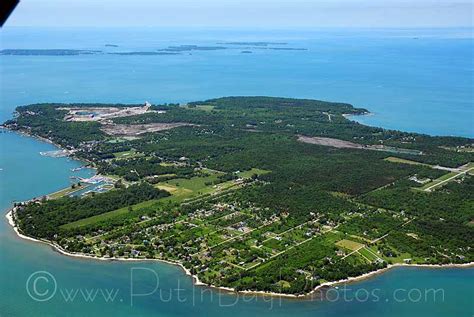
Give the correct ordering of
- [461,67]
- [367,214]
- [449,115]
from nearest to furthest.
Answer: [367,214] < [449,115] < [461,67]

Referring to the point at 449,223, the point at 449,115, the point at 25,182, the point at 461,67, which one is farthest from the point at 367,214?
the point at 461,67

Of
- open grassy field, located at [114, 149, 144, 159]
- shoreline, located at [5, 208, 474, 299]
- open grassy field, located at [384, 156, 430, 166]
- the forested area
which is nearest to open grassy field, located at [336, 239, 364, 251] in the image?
shoreline, located at [5, 208, 474, 299]

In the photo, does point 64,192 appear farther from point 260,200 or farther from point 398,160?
point 398,160

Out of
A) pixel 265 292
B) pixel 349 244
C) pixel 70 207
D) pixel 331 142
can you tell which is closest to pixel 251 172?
pixel 331 142

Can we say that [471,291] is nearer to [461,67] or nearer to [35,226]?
[35,226]

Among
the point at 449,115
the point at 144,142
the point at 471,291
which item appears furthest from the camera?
the point at 449,115

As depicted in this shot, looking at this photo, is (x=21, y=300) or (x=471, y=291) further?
(x=471, y=291)

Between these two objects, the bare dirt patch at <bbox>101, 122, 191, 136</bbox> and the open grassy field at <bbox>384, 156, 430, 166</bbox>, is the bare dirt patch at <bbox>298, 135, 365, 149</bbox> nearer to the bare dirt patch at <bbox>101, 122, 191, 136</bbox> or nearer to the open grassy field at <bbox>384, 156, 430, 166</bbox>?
the open grassy field at <bbox>384, 156, 430, 166</bbox>
